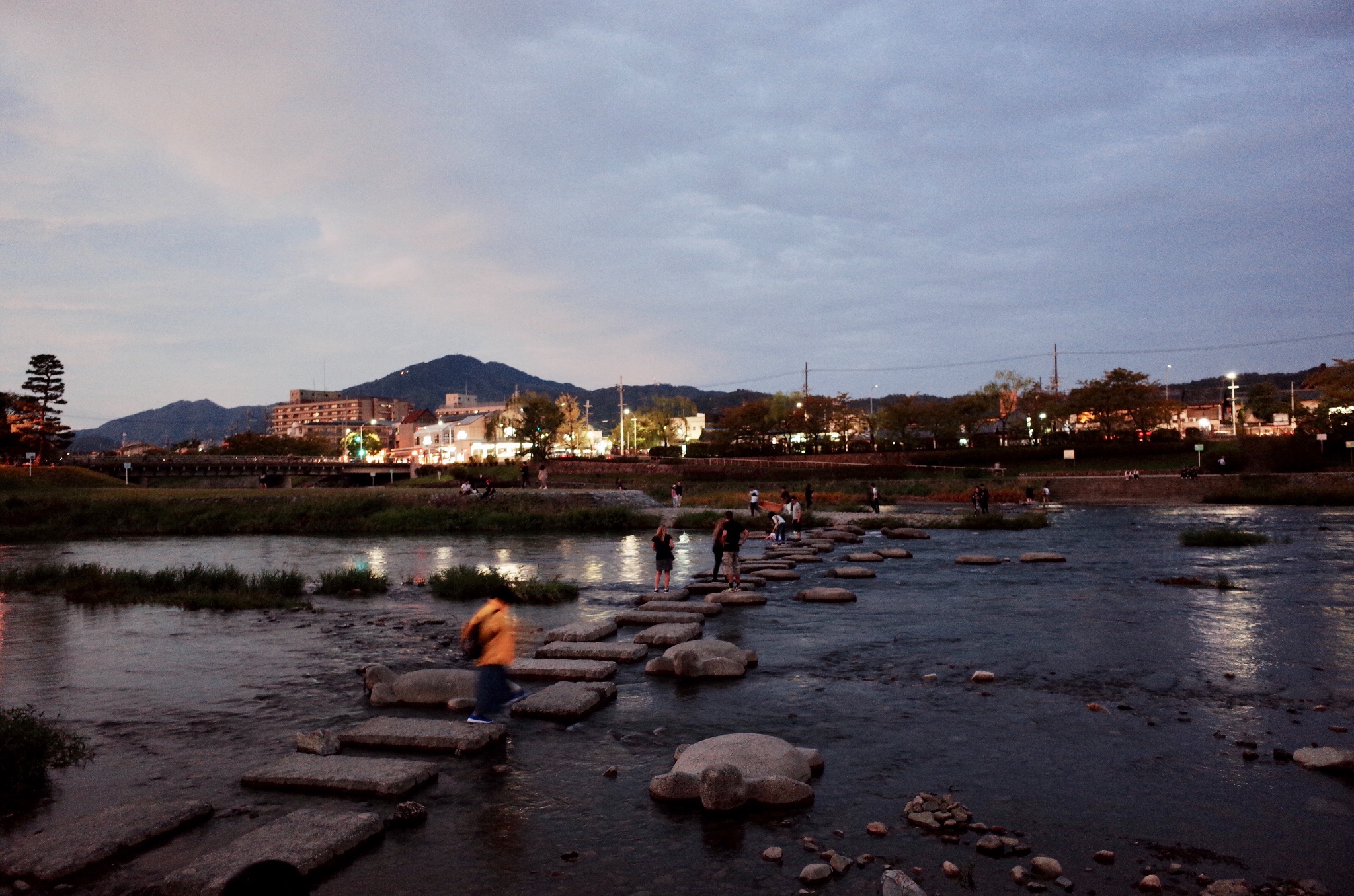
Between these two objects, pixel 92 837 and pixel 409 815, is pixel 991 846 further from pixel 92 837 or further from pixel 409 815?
pixel 92 837

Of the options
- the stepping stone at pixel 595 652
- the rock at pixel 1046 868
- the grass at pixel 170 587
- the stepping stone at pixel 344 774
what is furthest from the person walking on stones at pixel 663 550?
the rock at pixel 1046 868

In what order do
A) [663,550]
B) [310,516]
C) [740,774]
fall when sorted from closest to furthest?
[740,774]
[663,550]
[310,516]

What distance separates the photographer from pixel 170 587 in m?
22.2

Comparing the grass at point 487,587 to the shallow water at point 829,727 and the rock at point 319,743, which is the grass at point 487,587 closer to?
the shallow water at point 829,727

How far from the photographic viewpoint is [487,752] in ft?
29.4

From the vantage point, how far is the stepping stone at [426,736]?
29.5 feet

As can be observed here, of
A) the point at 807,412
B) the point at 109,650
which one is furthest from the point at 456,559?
the point at 807,412

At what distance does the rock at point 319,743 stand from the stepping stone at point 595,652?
4.45 m

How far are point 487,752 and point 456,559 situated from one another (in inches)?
878

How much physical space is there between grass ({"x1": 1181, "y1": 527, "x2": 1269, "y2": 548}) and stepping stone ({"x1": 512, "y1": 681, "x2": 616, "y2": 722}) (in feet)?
88.9

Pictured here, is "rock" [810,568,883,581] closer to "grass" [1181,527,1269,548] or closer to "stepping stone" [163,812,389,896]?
"grass" [1181,527,1269,548]

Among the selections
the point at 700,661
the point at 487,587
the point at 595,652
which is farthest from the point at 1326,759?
the point at 487,587

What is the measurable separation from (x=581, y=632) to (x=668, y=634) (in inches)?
57.6

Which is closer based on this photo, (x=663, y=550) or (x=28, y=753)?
(x=28, y=753)
